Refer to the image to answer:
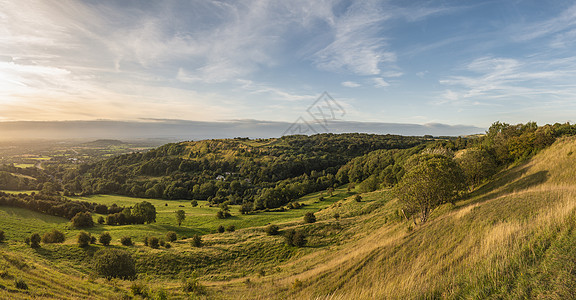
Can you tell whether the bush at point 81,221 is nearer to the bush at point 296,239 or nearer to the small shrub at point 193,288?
the small shrub at point 193,288

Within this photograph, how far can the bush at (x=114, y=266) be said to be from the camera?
26.8 meters

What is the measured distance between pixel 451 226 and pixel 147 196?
15738 cm

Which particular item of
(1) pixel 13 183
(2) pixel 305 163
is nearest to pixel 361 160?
(2) pixel 305 163

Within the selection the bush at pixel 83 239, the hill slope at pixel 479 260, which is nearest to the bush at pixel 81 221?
the bush at pixel 83 239

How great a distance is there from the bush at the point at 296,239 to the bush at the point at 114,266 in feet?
70.6

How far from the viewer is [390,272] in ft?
46.1

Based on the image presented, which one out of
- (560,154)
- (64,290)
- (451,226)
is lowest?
(64,290)

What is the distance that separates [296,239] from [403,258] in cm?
2174

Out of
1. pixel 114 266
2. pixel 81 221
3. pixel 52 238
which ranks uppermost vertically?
pixel 114 266

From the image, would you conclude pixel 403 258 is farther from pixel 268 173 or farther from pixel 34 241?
pixel 268 173

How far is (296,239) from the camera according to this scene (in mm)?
35312

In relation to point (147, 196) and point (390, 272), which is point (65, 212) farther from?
point (390, 272)

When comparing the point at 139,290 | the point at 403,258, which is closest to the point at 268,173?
the point at 139,290

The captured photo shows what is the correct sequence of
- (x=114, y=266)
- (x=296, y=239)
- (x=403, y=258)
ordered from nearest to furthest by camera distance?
(x=403, y=258) < (x=114, y=266) < (x=296, y=239)
